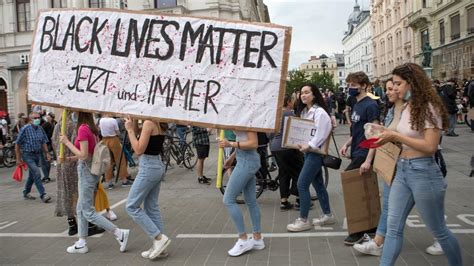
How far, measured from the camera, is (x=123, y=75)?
5.24 m

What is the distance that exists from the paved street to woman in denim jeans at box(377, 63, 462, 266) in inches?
40.5

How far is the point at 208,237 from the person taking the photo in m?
5.86

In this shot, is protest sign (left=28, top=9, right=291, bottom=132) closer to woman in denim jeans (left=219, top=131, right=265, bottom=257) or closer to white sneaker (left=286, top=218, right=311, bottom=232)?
woman in denim jeans (left=219, top=131, right=265, bottom=257)

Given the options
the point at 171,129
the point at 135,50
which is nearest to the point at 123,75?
the point at 135,50

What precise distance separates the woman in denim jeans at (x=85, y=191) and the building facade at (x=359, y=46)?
98031 millimetres

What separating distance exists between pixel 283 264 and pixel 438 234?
1.64 m

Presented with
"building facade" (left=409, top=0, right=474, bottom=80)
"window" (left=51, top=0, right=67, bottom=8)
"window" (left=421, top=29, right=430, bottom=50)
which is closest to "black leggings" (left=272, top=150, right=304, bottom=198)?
"building facade" (left=409, top=0, right=474, bottom=80)

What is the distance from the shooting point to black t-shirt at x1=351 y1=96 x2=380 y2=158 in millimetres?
5289

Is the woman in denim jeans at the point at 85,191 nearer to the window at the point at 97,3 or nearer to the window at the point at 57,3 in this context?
the window at the point at 97,3

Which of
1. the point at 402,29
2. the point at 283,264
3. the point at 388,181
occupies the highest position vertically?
the point at 402,29

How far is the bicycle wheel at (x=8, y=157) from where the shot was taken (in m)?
16.3

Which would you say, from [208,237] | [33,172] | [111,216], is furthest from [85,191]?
[33,172]

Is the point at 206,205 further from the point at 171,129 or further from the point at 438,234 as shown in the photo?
the point at 171,129

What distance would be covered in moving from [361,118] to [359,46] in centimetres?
11753
